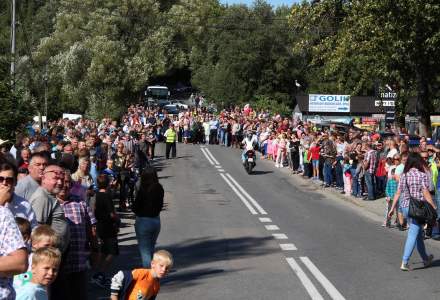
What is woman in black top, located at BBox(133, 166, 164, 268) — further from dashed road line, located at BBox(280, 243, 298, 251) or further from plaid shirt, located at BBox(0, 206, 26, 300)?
plaid shirt, located at BBox(0, 206, 26, 300)

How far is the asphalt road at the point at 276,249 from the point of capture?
1094 cm

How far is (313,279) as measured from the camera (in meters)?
11.6

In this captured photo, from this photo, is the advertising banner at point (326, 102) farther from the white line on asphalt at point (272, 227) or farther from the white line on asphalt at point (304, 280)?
the white line on asphalt at point (304, 280)

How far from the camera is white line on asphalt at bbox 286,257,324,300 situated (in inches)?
415

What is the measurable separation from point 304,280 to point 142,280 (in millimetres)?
4984

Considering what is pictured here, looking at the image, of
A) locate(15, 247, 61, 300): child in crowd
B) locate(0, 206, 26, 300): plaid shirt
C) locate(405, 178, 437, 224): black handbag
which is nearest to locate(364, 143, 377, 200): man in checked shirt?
locate(405, 178, 437, 224): black handbag

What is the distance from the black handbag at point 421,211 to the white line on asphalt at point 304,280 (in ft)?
6.03

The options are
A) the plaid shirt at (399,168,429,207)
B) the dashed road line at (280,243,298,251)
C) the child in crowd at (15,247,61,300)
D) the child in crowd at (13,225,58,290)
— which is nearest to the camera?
the child in crowd at (15,247,61,300)

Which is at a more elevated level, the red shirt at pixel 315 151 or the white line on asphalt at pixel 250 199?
the red shirt at pixel 315 151

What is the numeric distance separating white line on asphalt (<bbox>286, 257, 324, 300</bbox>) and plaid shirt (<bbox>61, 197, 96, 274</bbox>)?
349 cm

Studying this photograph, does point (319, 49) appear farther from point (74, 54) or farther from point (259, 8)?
point (259, 8)

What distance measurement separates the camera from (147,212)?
440 inches

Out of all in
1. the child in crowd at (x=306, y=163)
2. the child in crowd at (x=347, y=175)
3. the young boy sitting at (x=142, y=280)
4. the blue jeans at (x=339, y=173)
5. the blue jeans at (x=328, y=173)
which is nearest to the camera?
the young boy sitting at (x=142, y=280)

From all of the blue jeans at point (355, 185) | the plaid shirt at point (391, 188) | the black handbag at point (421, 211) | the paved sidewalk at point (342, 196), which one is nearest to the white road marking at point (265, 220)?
the plaid shirt at point (391, 188)
